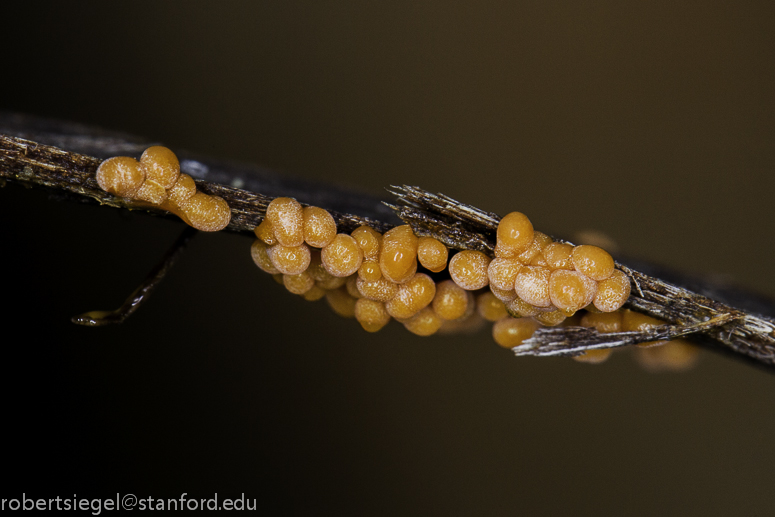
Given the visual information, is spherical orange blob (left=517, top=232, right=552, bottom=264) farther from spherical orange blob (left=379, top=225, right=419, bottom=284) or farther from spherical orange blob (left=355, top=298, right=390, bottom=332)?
spherical orange blob (left=355, top=298, right=390, bottom=332)

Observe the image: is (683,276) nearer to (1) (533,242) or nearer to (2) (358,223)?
(1) (533,242)

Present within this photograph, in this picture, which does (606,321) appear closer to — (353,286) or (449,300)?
(449,300)

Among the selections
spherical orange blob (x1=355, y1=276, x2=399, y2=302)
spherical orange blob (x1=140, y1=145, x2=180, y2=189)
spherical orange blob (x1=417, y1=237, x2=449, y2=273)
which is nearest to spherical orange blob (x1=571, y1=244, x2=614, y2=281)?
spherical orange blob (x1=417, y1=237, x2=449, y2=273)

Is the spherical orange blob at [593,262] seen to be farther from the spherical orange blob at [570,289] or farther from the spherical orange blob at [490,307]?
the spherical orange blob at [490,307]

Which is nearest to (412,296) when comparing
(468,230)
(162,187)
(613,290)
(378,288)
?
(378,288)

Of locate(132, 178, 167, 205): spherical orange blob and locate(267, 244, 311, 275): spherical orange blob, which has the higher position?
locate(132, 178, 167, 205): spherical orange blob

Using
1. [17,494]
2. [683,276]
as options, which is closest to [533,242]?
[683,276]
